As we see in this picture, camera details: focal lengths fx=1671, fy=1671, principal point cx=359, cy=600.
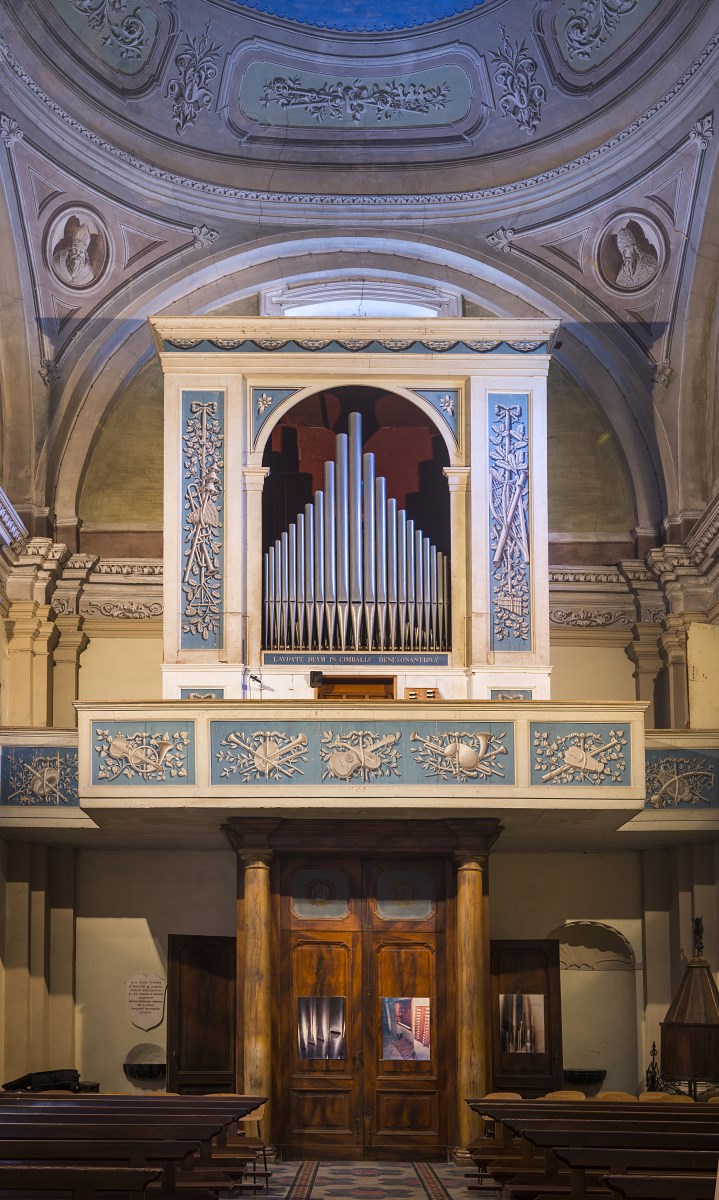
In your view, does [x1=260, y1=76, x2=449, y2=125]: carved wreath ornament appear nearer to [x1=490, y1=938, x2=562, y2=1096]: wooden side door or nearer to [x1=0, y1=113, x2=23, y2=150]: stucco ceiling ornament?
[x1=0, y1=113, x2=23, y2=150]: stucco ceiling ornament

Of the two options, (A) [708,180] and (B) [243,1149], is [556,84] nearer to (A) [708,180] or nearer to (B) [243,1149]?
(A) [708,180]

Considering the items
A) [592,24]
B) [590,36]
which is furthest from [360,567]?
[592,24]

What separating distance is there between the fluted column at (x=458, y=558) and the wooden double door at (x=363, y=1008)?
89.1 inches

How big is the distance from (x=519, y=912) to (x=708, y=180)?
8766 millimetres

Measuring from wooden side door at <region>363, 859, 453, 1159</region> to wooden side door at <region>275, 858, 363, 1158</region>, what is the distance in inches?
5.3

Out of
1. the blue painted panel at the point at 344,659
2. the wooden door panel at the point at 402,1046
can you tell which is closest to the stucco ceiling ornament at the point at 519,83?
the blue painted panel at the point at 344,659

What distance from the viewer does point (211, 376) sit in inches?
713

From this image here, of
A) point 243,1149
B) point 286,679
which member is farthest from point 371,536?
point 243,1149

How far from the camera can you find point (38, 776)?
17672 mm

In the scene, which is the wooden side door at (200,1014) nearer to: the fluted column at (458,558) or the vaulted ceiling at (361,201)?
the fluted column at (458,558)

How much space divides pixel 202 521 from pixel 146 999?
5.98 meters

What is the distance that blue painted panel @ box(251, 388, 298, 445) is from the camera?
59.2 feet

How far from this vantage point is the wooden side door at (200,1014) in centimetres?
1927

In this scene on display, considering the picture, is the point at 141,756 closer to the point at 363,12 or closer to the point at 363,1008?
the point at 363,1008
